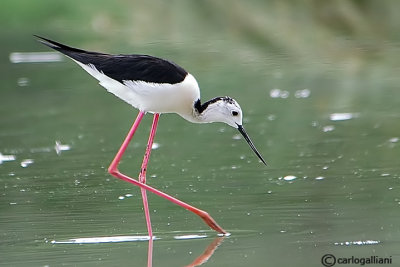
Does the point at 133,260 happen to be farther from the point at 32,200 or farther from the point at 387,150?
the point at 387,150

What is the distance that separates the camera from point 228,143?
912 centimetres

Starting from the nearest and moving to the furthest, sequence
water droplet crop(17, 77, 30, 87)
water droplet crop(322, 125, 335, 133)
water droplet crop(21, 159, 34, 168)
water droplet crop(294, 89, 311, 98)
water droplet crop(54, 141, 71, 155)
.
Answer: water droplet crop(21, 159, 34, 168), water droplet crop(54, 141, 71, 155), water droplet crop(322, 125, 335, 133), water droplet crop(294, 89, 311, 98), water droplet crop(17, 77, 30, 87)

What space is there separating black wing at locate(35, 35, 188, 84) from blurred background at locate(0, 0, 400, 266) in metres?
0.88

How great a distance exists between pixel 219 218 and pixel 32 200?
147 centimetres

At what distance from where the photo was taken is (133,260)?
227 inches

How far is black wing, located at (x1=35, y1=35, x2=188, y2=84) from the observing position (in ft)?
22.8

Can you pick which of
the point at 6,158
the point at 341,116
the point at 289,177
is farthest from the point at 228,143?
the point at 6,158

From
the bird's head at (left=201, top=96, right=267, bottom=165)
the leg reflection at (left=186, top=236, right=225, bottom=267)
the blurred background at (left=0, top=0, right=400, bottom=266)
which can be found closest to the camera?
the leg reflection at (left=186, top=236, right=225, bottom=267)

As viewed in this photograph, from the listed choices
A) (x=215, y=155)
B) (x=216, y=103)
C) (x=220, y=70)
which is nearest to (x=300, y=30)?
(x=220, y=70)

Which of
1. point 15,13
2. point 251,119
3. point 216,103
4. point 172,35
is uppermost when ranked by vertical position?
point 15,13

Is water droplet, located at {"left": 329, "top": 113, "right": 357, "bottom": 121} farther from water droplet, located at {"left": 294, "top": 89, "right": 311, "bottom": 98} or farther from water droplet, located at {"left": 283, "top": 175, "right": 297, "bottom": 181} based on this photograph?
water droplet, located at {"left": 283, "top": 175, "right": 297, "bottom": 181}

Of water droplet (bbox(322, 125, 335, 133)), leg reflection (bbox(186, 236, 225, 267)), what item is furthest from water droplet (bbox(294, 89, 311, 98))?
leg reflection (bbox(186, 236, 225, 267))

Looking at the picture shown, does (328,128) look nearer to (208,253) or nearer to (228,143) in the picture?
(228,143)

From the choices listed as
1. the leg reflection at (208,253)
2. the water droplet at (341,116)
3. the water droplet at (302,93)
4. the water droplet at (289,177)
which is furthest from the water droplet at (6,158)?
the water droplet at (302,93)
